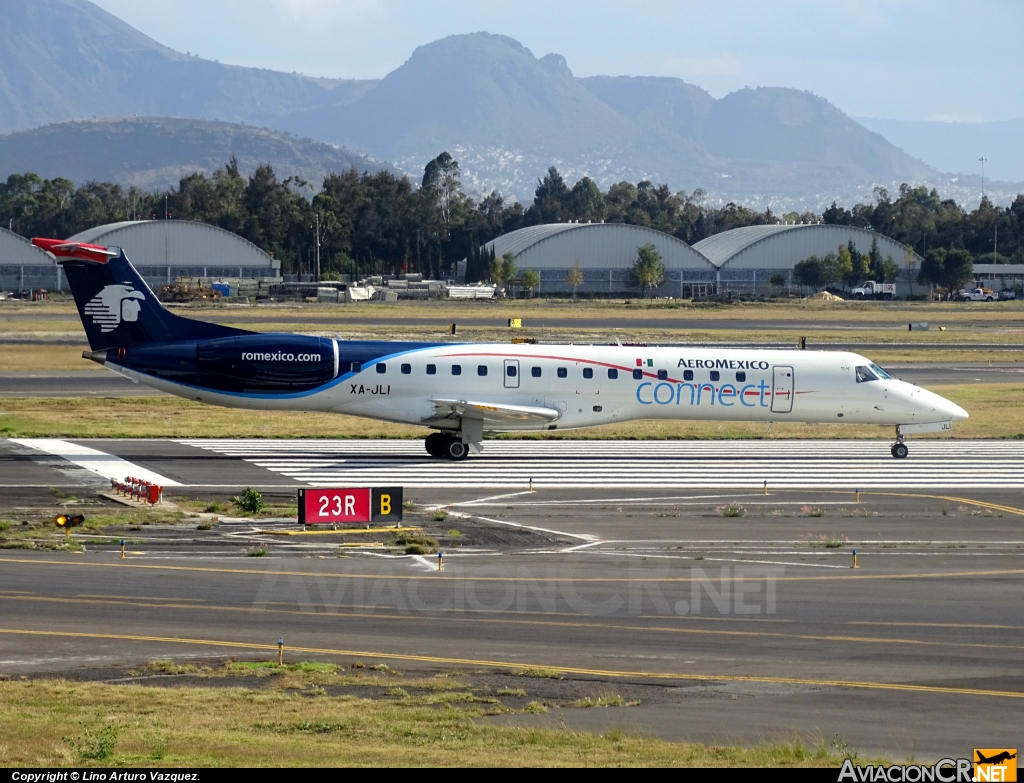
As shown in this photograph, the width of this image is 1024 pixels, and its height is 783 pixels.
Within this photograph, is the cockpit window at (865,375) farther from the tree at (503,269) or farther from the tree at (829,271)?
the tree at (829,271)

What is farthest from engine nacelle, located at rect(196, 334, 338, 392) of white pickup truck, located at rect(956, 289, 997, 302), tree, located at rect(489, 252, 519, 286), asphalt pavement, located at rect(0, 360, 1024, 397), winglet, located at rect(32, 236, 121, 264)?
white pickup truck, located at rect(956, 289, 997, 302)

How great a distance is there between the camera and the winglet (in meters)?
33.8

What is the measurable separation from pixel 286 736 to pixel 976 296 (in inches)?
5803

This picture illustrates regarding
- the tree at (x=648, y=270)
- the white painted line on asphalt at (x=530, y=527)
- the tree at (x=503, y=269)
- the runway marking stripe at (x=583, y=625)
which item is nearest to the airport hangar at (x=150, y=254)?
the tree at (x=503, y=269)

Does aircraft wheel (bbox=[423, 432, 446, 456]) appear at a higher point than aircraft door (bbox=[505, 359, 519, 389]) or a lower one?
lower

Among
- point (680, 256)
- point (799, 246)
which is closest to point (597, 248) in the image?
point (680, 256)

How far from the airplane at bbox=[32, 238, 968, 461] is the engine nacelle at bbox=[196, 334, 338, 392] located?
4 centimetres

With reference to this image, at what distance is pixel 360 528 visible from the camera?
25078mm

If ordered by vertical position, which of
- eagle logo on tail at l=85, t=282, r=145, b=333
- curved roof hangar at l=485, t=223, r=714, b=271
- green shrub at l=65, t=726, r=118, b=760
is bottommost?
green shrub at l=65, t=726, r=118, b=760

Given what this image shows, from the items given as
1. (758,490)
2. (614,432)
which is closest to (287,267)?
(614,432)

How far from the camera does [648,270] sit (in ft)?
479

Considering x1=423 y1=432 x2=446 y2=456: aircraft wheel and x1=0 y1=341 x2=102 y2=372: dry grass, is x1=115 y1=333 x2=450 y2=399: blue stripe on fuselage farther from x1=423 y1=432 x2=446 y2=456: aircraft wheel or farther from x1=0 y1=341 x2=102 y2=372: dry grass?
x1=0 y1=341 x2=102 y2=372: dry grass

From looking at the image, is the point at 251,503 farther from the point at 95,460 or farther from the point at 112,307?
the point at 112,307

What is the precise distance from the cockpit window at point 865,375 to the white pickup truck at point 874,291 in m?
118
